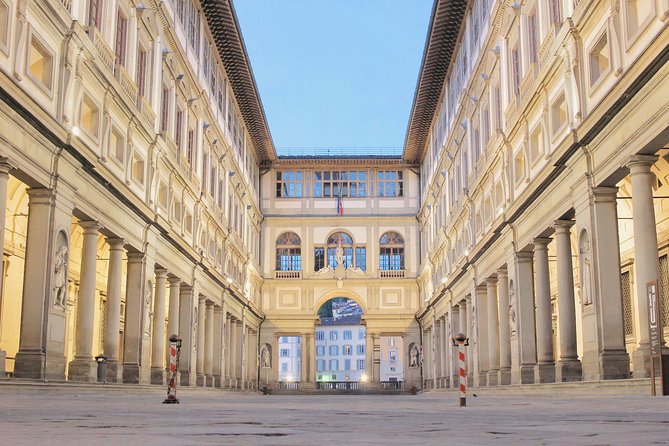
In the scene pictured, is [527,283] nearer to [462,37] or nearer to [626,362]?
[626,362]

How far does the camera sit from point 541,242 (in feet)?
92.0

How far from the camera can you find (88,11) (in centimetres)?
2438

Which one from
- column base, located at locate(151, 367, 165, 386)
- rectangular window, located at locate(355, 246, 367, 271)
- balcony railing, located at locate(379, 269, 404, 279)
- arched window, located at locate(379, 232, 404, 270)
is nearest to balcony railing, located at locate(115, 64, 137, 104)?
column base, located at locate(151, 367, 165, 386)

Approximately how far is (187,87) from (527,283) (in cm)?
1720

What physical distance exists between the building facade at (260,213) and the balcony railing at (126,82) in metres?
0.10

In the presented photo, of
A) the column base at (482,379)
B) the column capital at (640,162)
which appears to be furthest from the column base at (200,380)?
the column capital at (640,162)

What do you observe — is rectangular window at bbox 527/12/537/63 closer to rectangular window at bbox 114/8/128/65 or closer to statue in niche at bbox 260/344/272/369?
rectangular window at bbox 114/8/128/65

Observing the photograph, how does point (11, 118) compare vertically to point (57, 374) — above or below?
above

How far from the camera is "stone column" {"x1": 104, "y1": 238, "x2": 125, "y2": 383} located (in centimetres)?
2714

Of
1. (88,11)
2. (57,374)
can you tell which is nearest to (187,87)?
(88,11)

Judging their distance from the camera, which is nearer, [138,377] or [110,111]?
[110,111]

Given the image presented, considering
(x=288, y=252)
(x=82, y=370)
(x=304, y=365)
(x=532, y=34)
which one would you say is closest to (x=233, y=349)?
(x=304, y=365)

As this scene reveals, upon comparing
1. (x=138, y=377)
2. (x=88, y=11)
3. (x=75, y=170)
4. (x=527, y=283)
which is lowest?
(x=138, y=377)

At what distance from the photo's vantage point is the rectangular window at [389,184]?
63.7m
